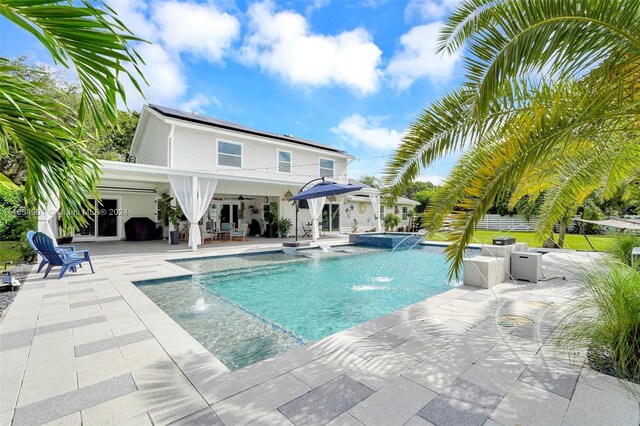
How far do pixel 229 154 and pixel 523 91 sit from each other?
13.7 m

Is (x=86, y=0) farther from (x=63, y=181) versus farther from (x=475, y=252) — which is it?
(x=475, y=252)

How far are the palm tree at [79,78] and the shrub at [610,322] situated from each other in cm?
436

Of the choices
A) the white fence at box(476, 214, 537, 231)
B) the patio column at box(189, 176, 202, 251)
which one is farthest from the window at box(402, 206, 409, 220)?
the patio column at box(189, 176, 202, 251)

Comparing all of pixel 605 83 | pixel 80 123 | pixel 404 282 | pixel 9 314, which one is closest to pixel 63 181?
pixel 80 123

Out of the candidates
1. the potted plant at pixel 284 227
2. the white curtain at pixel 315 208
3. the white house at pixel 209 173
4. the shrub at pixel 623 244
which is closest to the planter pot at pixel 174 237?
the white house at pixel 209 173

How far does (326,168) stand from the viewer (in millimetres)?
19609

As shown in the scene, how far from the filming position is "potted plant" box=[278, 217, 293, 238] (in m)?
17.9

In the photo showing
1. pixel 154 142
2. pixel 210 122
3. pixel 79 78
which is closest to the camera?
pixel 79 78

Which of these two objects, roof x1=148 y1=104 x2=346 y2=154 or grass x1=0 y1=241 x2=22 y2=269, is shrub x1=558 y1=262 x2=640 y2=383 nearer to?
grass x1=0 y1=241 x2=22 y2=269

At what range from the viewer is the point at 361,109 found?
53.2ft

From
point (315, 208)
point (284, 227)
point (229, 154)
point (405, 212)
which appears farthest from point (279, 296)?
point (405, 212)

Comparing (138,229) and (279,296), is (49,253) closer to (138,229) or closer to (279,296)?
(279,296)

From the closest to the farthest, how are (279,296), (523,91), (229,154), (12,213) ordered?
1. (523,91)
2. (279,296)
3. (12,213)
4. (229,154)

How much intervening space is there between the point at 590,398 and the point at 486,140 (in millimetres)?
2876
